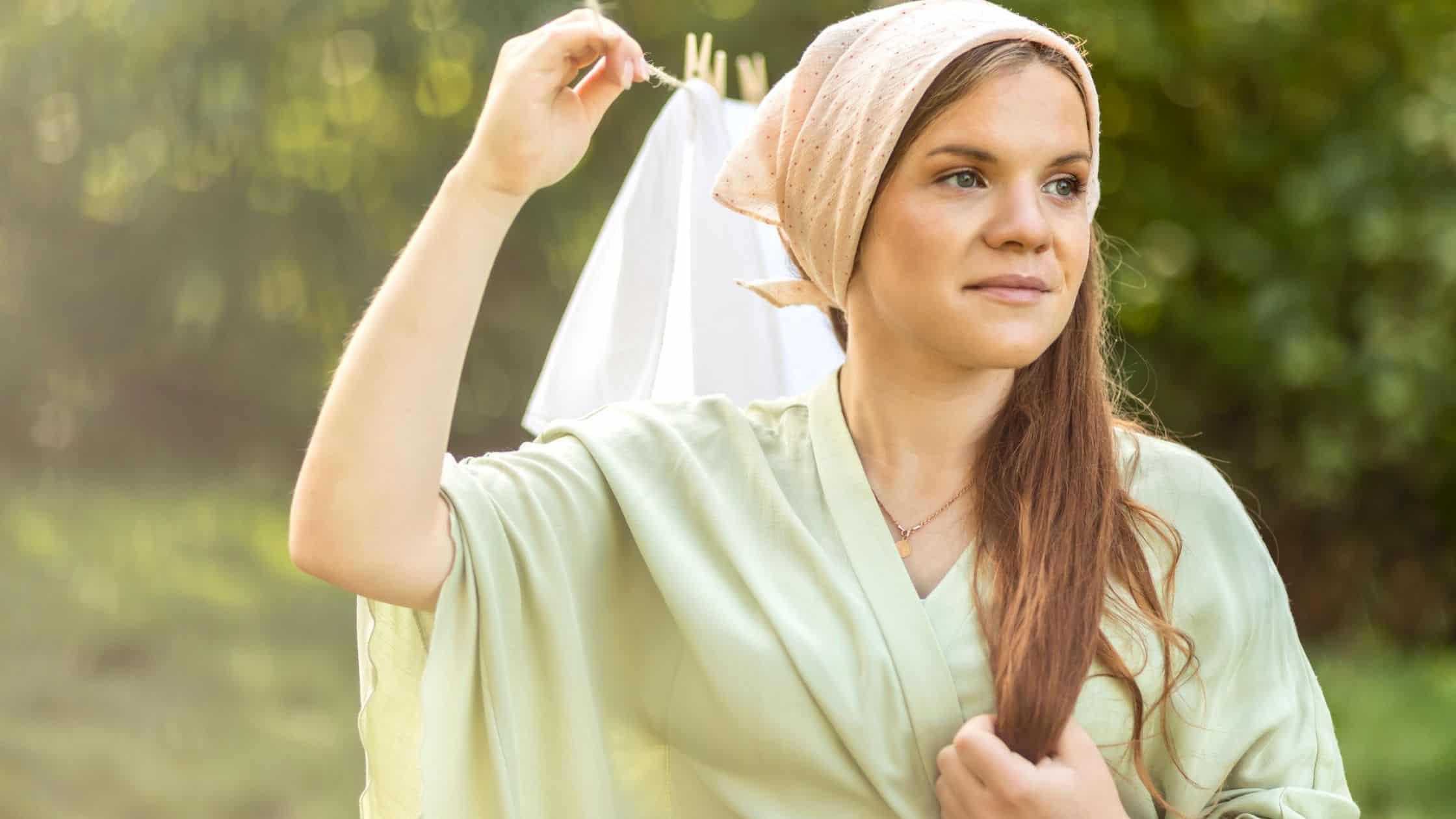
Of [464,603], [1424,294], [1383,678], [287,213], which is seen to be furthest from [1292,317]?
[464,603]

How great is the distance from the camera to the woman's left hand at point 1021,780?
1204mm

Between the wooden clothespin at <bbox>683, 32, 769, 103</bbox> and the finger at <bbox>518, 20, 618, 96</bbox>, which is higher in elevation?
the finger at <bbox>518, 20, 618, 96</bbox>

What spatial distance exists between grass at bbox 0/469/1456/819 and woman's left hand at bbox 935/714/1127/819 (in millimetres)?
3114

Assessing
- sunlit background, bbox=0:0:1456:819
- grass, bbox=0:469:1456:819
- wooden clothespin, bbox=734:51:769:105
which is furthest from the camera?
sunlit background, bbox=0:0:1456:819

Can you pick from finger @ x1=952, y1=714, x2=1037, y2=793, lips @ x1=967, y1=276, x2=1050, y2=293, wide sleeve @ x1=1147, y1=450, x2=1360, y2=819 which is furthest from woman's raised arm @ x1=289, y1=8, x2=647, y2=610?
wide sleeve @ x1=1147, y1=450, x2=1360, y2=819

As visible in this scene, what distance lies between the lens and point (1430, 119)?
445 centimetres

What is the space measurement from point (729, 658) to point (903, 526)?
0.73 feet

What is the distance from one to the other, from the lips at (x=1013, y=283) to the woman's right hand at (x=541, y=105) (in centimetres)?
35

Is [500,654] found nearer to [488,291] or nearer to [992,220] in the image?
[992,220]

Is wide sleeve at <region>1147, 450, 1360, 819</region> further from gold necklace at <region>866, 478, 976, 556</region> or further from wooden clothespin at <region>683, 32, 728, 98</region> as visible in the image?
wooden clothespin at <region>683, 32, 728, 98</region>

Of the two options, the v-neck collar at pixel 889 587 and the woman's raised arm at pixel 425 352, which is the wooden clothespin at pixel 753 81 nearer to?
the v-neck collar at pixel 889 587

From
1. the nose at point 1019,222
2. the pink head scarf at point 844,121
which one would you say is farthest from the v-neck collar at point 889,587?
the nose at point 1019,222

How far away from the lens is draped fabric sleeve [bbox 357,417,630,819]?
1236mm

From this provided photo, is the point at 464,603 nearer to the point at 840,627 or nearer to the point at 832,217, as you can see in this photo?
the point at 840,627
